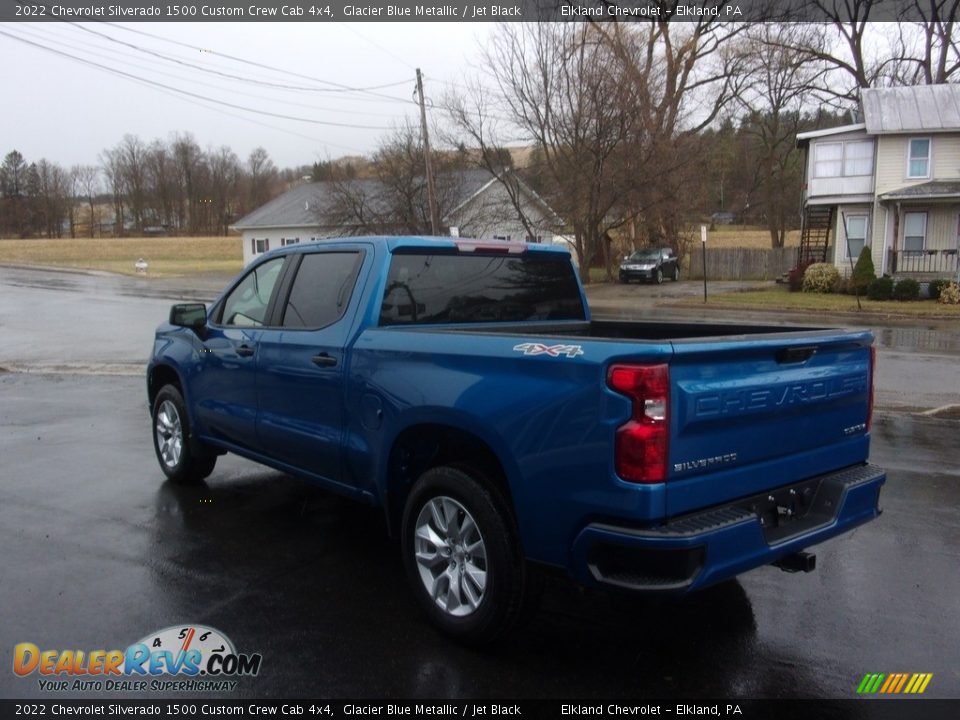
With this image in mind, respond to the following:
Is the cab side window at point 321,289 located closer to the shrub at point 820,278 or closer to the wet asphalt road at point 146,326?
the wet asphalt road at point 146,326

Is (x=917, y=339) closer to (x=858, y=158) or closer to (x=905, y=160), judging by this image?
(x=905, y=160)

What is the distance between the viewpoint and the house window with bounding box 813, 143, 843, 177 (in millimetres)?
34094

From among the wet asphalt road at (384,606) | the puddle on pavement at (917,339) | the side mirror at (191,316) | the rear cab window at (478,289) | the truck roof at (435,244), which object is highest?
the truck roof at (435,244)

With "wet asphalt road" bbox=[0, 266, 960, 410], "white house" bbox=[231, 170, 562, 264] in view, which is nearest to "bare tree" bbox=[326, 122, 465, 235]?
"white house" bbox=[231, 170, 562, 264]

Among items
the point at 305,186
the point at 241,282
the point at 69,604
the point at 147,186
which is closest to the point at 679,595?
the point at 69,604

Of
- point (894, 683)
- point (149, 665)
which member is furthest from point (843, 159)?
point (149, 665)

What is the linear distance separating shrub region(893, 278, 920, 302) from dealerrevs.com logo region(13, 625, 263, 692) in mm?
29216

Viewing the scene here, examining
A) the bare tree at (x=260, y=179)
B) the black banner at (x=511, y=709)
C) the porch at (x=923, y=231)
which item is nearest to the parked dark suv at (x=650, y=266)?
the porch at (x=923, y=231)

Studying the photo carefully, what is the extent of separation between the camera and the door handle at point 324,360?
183 inches

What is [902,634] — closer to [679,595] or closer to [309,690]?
[679,595]

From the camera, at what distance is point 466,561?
386 cm

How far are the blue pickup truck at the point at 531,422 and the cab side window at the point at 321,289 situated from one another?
0.01 metres

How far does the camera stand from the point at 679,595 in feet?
10.4

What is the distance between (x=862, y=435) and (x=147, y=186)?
10784 cm
